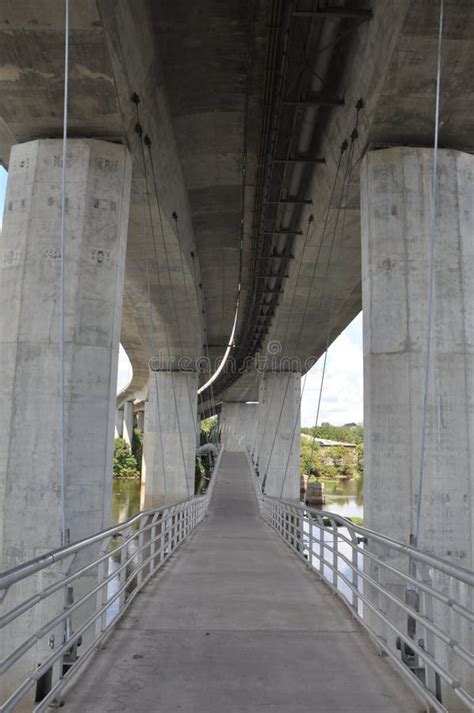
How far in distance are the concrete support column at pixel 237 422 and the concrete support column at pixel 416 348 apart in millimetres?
67299

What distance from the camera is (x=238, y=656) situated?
4.91 meters

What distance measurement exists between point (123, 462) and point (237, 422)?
20.2 meters

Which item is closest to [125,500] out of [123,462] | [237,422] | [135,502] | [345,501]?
[135,502]

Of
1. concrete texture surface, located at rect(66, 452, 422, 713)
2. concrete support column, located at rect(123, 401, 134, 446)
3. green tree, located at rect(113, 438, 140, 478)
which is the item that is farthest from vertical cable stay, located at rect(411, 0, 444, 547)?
concrete support column, located at rect(123, 401, 134, 446)

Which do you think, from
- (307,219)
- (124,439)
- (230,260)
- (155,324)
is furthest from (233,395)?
(307,219)

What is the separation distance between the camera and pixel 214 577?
857 centimetres

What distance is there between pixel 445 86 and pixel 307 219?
728 centimetres

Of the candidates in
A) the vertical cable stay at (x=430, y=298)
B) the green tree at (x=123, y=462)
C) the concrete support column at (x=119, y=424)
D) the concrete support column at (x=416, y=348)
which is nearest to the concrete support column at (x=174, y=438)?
the concrete support column at (x=416, y=348)

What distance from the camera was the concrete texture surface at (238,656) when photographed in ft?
13.1

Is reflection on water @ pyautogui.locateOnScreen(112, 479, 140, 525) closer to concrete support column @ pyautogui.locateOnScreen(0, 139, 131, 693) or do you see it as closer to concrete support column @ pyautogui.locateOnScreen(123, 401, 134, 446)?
concrete support column @ pyautogui.locateOnScreen(123, 401, 134, 446)

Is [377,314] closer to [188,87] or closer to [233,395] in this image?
[188,87]

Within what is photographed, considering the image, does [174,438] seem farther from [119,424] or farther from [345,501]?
[119,424]

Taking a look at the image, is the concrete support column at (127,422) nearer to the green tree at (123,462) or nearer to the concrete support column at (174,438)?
the green tree at (123,462)

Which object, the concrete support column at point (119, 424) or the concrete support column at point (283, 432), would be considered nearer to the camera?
the concrete support column at point (283, 432)
